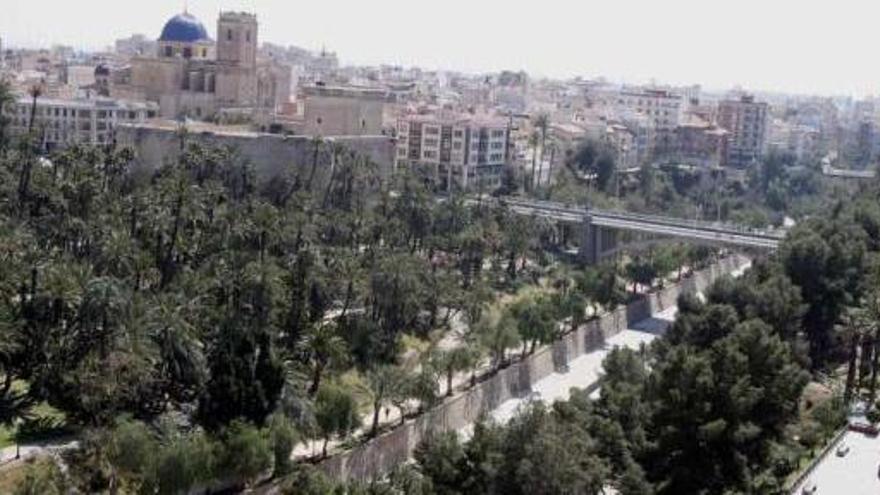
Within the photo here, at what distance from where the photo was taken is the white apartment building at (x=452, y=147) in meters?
87.3

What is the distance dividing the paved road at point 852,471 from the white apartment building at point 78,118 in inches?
2117

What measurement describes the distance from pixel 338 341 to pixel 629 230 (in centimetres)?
3229

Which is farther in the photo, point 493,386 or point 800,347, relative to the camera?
point 493,386

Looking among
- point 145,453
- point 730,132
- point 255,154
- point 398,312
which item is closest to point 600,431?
point 145,453

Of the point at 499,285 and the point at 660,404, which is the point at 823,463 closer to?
the point at 660,404

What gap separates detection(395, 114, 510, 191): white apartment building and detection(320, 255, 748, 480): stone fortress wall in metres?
20.7

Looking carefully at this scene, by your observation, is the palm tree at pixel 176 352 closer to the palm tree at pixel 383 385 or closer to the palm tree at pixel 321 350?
the palm tree at pixel 321 350

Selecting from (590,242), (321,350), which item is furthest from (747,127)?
(321,350)

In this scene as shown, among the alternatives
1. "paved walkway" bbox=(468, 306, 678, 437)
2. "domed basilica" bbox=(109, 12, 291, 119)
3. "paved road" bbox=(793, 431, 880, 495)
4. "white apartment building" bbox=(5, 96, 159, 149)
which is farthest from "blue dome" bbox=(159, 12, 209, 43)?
"paved road" bbox=(793, 431, 880, 495)

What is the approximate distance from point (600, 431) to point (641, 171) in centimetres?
7437

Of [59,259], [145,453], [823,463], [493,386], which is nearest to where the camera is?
[145,453]

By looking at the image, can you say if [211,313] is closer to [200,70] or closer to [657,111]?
[200,70]

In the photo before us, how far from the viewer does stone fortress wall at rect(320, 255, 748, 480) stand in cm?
3768

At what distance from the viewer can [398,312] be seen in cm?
4938
